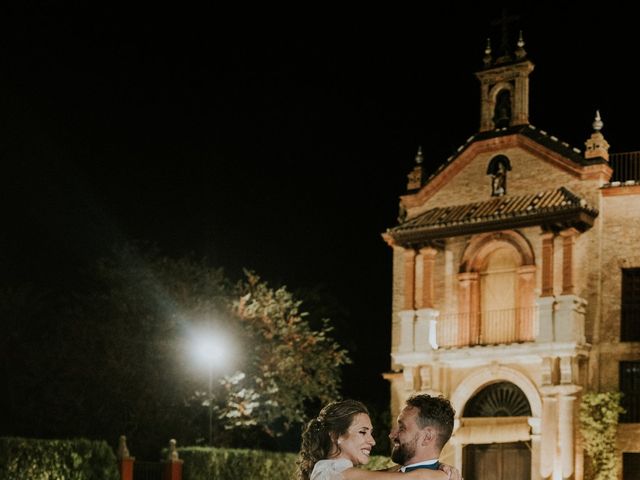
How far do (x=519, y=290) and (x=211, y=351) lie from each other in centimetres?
888

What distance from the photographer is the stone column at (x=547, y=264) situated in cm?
3203

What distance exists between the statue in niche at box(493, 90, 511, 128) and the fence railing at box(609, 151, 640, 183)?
10.5 feet

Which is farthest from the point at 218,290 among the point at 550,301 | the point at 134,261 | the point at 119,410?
the point at 550,301

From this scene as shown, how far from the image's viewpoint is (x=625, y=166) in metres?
33.4

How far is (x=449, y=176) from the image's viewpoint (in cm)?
3591

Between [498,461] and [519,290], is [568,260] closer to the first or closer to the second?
[519,290]

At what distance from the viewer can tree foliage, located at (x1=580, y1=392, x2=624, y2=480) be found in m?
30.8

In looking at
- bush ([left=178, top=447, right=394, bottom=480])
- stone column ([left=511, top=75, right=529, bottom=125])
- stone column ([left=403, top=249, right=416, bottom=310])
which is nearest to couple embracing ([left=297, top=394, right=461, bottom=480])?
bush ([left=178, top=447, right=394, bottom=480])

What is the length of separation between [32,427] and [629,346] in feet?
52.9

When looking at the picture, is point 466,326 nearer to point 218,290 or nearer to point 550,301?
point 550,301

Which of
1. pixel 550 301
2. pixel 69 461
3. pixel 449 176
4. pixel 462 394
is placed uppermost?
pixel 449 176

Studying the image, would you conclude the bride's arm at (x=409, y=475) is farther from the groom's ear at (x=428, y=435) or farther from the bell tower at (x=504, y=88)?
the bell tower at (x=504, y=88)

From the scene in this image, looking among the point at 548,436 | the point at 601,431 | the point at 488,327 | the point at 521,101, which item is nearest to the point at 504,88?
the point at 521,101

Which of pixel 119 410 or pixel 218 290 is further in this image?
pixel 218 290
